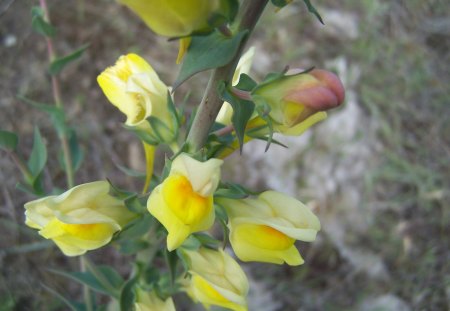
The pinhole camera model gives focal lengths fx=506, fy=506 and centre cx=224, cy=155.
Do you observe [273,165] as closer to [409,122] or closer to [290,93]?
[409,122]

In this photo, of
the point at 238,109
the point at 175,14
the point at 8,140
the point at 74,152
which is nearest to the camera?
the point at 175,14

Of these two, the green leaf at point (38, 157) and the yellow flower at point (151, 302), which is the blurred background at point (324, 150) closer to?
the green leaf at point (38, 157)

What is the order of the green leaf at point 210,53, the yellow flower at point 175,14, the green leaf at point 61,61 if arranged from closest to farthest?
the yellow flower at point 175,14 → the green leaf at point 210,53 → the green leaf at point 61,61

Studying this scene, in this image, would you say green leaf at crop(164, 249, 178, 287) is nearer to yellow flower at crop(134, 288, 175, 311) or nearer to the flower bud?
yellow flower at crop(134, 288, 175, 311)

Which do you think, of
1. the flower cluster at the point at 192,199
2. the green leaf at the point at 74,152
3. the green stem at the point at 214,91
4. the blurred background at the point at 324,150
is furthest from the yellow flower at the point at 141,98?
the blurred background at the point at 324,150

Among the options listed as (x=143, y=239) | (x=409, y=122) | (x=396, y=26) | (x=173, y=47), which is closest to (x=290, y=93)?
(x=143, y=239)

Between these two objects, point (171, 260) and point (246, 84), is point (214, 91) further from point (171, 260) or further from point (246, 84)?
point (171, 260)

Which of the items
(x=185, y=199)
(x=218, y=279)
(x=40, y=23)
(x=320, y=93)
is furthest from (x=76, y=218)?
(x=40, y=23)
